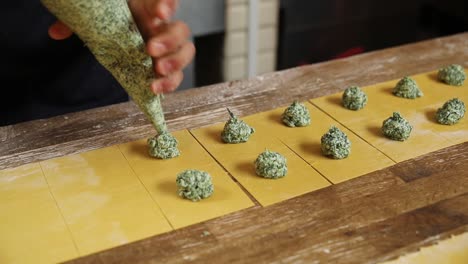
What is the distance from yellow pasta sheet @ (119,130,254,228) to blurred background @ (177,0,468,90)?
135 cm

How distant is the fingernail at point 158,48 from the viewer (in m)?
1.15

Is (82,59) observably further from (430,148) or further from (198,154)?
(430,148)

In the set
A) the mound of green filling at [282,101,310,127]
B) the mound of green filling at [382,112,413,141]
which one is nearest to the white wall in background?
the mound of green filling at [282,101,310,127]

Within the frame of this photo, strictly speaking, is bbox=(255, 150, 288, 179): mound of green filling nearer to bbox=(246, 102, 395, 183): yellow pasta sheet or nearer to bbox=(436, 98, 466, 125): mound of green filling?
bbox=(246, 102, 395, 183): yellow pasta sheet

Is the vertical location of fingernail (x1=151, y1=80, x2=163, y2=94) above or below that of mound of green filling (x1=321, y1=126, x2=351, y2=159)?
above

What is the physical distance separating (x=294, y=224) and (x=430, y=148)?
46 cm

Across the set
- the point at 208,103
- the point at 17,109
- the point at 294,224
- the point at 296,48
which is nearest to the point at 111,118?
the point at 208,103

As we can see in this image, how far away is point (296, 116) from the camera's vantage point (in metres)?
1.49

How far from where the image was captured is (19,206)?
1211 mm

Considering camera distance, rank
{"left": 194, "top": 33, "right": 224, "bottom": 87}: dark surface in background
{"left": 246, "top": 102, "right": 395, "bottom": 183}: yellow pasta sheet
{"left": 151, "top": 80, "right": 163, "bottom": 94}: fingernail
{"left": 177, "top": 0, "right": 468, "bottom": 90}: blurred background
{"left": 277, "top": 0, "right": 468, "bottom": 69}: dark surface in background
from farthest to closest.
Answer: {"left": 277, "top": 0, "right": 468, "bottom": 69}: dark surface in background, {"left": 194, "top": 33, "right": 224, "bottom": 87}: dark surface in background, {"left": 177, "top": 0, "right": 468, "bottom": 90}: blurred background, {"left": 246, "top": 102, "right": 395, "bottom": 183}: yellow pasta sheet, {"left": 151, "top": 80, "right": 163, "bottom": 94}: fingernail

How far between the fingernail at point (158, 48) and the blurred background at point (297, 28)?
59.7 inches

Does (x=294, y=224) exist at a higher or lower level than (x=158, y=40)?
lower

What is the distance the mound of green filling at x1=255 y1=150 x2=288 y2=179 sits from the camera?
127cm

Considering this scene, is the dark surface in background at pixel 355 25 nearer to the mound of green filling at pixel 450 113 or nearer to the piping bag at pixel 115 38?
the mound of green filling at pixel 450 113
